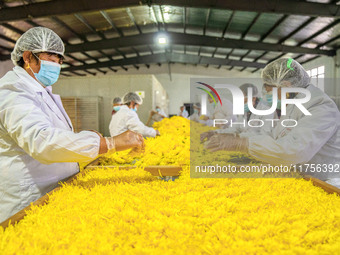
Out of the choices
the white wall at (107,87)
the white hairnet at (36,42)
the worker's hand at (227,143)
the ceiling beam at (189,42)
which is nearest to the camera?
the white hairnet at (36,42)

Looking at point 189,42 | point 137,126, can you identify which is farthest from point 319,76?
point 137,126

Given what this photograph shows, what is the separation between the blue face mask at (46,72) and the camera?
1749mm

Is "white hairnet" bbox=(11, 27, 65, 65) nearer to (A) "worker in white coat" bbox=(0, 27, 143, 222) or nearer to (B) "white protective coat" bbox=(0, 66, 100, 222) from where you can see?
(A) "worker in white coat" bbox=(0, 27, 143, 222)

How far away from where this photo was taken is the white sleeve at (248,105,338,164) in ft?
5.67

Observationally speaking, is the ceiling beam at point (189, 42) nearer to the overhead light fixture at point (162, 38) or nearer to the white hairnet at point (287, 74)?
the overhead light fixture at point (162, 38)

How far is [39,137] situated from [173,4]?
6008 millimetres

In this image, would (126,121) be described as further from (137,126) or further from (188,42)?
(188,42)

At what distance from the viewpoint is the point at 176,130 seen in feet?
14.3

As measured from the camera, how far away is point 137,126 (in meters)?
4.21

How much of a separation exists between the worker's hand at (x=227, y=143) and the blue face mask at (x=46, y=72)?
4.41 feet

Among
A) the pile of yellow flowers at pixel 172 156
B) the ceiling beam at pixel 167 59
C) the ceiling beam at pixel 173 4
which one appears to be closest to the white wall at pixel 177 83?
the ceiling beam at pixel 167 59

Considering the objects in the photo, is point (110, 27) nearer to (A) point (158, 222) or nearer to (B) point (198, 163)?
(B) point (198, 163)

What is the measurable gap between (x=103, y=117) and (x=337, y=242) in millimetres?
9199

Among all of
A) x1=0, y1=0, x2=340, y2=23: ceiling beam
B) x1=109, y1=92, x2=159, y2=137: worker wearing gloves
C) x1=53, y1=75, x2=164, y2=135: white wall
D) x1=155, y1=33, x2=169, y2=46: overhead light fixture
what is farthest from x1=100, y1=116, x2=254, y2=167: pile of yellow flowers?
x1=155, y1=33, x2=169, y2=46: overhead light fixture
